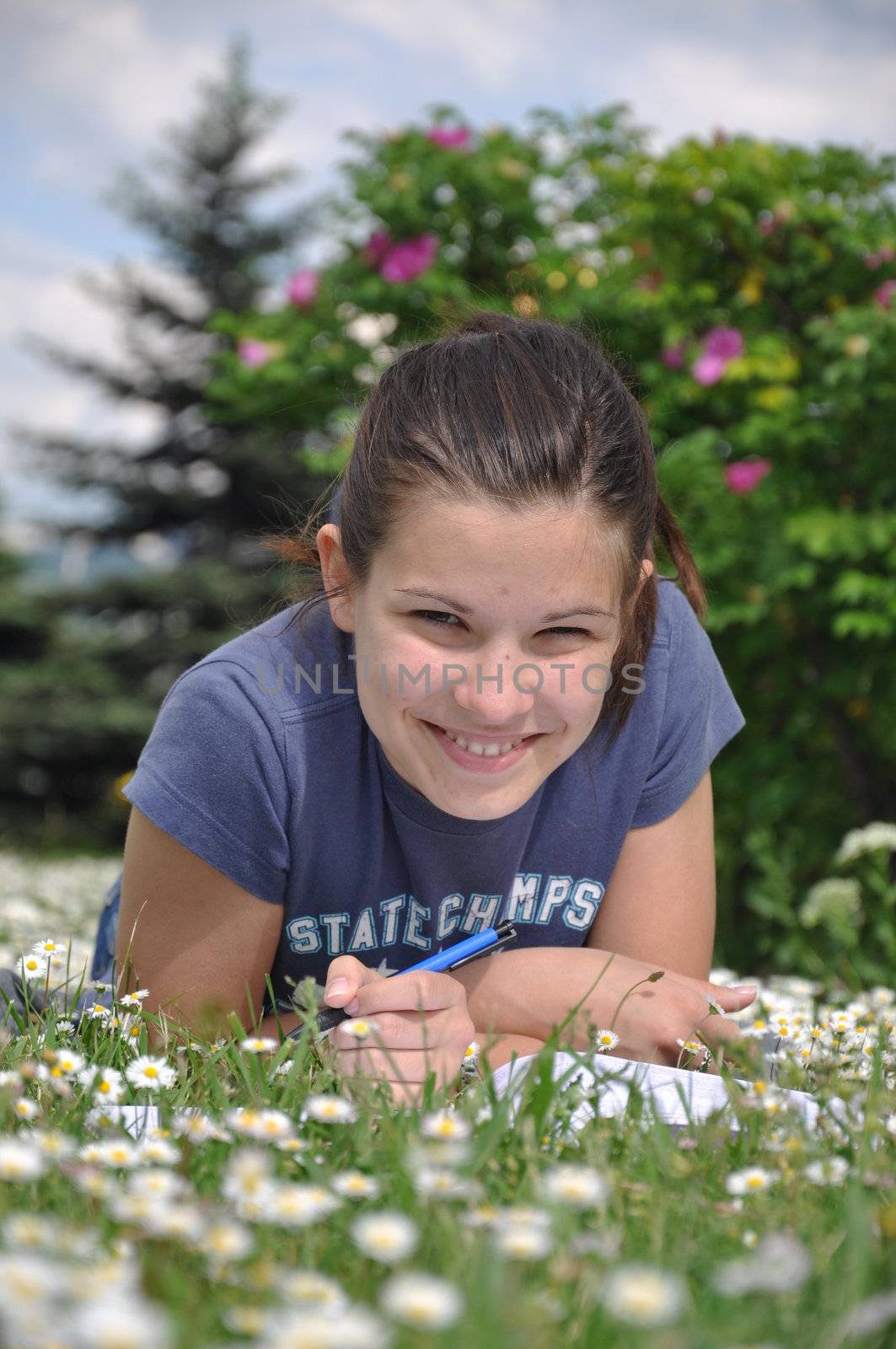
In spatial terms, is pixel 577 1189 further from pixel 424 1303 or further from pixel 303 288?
pixel 303 288

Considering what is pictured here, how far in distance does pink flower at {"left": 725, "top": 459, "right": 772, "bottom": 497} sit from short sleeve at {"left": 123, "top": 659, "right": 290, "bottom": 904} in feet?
7.15

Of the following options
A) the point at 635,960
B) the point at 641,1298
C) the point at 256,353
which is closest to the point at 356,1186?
the point at 641,1298

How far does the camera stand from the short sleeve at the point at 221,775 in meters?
2.01

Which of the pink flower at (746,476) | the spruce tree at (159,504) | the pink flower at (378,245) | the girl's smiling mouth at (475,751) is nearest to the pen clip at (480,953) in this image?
the girl's smiling mouth at (475,751)

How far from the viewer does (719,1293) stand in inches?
37.0

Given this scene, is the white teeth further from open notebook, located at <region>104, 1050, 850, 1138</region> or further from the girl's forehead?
open notebook, located at <region>104, 1050, 850, 1138</region>

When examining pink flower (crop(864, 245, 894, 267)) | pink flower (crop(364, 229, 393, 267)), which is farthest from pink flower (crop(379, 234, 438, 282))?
pink flower (crop(864, 245, 894, 267))

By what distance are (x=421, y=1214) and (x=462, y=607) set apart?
0.92m

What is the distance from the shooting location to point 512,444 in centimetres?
190

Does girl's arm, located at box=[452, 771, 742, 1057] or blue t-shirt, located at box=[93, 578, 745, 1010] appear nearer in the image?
girl's arm, located at box=[452, 771, 742, 1057]

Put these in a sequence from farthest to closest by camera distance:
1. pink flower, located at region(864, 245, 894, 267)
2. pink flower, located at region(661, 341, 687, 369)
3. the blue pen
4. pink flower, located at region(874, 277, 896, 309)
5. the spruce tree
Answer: the spruce tree < pink flower, located at region(661, 341, 687, 369) < pink flower, located at region(864, 245, 894, 267) < pink flower, located at region(874, 277, 896, 309) < the blue pen

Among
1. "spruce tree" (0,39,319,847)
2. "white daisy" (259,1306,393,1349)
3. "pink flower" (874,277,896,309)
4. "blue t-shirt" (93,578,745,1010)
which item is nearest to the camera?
"white daisy" (259,1306,393,1349)

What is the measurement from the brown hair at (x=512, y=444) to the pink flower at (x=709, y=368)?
1.92 meters

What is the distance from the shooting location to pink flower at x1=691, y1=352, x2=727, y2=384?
4023 mm
